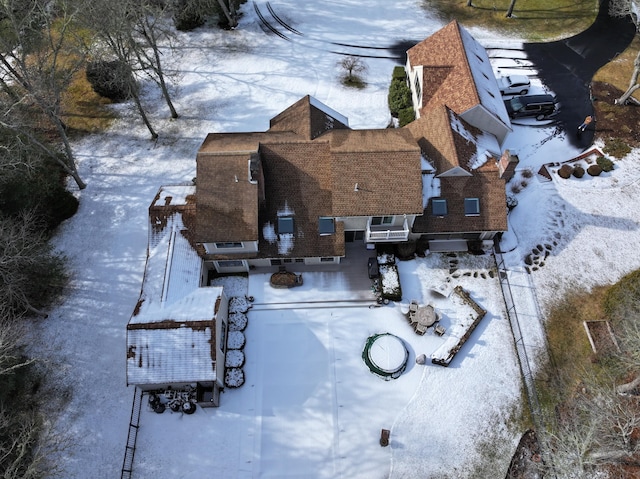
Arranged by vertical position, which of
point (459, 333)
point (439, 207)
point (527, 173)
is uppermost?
point (439, 207)

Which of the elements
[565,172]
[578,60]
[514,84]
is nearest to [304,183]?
[565,172]

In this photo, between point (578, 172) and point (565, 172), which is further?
point (565, 172)

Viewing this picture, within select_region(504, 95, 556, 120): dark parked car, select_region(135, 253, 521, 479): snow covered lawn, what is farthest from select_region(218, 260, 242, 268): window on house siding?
select_region(504, 95, 556, 120): dark parked car

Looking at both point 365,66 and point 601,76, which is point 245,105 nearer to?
point 365,66

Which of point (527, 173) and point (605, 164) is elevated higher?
point (605, 164)

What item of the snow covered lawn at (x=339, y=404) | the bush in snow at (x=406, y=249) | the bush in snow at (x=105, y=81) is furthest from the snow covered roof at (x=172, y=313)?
the bush in snow at (x=105, y=81)

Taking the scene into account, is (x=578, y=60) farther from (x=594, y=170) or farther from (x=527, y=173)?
(x=527, y=173)

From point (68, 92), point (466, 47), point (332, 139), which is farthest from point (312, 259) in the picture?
point (68, 92)

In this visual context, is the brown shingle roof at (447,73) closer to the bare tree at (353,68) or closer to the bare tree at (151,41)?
the bare tree at (353,68)
